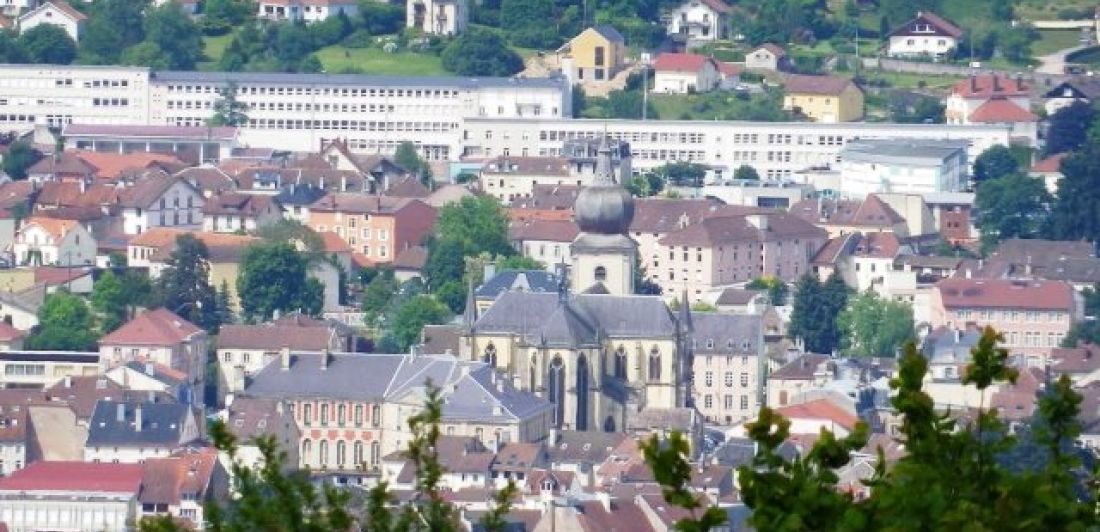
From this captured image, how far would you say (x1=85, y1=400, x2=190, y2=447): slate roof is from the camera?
53.2m

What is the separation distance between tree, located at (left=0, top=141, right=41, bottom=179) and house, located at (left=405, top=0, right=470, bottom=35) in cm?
1271

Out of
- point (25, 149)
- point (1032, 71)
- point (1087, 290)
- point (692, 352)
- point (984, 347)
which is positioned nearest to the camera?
point (984, 347)

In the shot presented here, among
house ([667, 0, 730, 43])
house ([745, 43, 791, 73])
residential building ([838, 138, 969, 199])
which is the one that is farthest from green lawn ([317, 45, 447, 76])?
residential building ([838, 138, 969, 199])

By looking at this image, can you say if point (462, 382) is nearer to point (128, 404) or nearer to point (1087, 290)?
point (128, 404)

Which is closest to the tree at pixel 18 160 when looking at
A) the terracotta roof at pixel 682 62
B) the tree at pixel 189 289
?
the terracotta roof at pixel 682 62

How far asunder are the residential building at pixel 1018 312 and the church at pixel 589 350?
901cm

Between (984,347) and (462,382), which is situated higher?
(984,347)

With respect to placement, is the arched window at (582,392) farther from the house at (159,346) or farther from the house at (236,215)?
the house at (236,215)

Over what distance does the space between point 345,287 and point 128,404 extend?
16265 mm

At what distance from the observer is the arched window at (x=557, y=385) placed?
5544cm

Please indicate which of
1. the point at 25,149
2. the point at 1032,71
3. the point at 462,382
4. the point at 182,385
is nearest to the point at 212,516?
the point at 462,382

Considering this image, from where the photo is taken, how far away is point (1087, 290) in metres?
68.1

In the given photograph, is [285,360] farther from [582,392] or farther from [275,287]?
[275,287]

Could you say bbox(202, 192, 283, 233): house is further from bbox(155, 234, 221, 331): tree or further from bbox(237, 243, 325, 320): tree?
bbox(237, 243, 325, 320): tree
